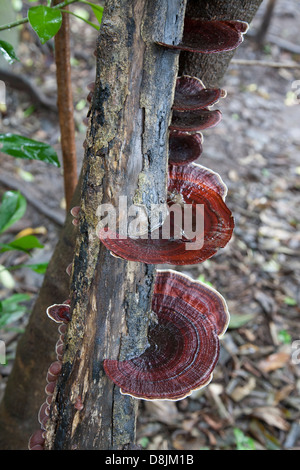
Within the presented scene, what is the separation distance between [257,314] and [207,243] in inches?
80.3

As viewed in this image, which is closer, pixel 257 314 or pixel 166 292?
pixel 166 292

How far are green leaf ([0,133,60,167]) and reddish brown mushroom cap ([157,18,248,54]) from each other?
72 centimetres

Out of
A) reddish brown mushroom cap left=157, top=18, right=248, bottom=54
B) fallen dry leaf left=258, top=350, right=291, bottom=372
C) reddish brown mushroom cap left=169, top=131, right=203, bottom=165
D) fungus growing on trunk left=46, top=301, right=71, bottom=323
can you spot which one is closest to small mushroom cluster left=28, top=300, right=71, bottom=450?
fungus growing on trunk left=46, top=301, right=71, bottom=323

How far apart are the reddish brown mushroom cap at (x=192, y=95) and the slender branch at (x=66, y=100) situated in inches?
22.8

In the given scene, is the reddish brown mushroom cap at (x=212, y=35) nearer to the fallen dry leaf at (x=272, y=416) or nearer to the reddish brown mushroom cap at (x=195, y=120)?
the reddish brown mushroom cap at (x=195, y=120)

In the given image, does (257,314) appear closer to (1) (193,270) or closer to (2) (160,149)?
(1) (193,270)

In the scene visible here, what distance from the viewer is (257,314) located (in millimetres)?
2963

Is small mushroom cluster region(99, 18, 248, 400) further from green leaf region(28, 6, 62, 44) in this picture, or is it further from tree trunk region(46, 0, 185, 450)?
green leaf region(28, 6, 62, 44)

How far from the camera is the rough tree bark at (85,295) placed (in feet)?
3.69

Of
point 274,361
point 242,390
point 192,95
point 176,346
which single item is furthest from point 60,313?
point 274,361

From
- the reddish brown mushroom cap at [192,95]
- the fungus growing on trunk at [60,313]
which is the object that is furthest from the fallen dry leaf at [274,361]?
the reddish brown mushroom cap at [192,95]

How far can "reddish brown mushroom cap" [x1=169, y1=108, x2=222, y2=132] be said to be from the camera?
117 cm

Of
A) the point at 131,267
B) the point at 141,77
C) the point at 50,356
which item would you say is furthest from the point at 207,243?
the point at 50,356

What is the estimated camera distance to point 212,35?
112 cm
